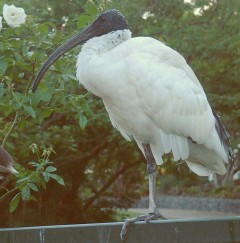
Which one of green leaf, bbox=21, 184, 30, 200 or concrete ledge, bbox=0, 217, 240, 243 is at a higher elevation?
green leaf, bbox=21, 184, 30, 200

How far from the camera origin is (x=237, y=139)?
17.6m

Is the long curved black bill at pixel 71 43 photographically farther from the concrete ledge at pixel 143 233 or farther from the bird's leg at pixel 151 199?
the concrete ledge at pixel 143 233

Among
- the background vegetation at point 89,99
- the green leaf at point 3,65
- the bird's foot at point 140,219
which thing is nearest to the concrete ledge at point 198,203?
the background vegetation at point 89,99

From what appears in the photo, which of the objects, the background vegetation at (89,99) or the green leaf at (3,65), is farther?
the background vegetation at (89,99)

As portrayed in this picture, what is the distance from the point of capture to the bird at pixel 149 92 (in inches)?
212

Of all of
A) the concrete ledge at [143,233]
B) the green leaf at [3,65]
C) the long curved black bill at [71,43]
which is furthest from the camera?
the green leaf at [3,65]

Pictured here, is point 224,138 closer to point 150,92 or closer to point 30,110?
point 150,92

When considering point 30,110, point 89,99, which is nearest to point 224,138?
point 30,110

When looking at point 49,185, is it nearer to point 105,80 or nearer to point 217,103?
point 217,103

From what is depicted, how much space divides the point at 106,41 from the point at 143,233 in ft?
4.91

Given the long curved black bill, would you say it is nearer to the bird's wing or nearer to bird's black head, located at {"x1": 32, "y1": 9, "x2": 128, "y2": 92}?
bird's black head, located at {"x1": 32, "y1": 9, "x2": 128, "y2": 92}

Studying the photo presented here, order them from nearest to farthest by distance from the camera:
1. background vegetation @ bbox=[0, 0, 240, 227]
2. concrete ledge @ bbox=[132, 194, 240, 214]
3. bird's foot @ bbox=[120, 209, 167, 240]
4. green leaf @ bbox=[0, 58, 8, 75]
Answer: bird's foot @ bbox=[120, 209, 167, 240]
green leaf @ bbox=[0, 58, 8, 75]
background vegetation @ bbox=[0, 0, 240, 227]
concrete ledge @ bbox=[132, 194, 240, 214]

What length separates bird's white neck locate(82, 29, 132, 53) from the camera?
218 inches

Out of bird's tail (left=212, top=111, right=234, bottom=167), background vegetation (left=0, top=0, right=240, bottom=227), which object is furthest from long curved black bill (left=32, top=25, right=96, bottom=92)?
bird's tail (left=212, top=111, right=234, bottom=167)
